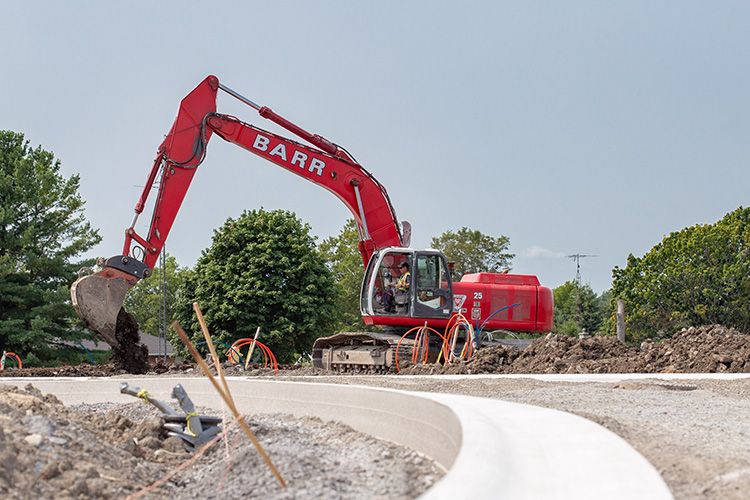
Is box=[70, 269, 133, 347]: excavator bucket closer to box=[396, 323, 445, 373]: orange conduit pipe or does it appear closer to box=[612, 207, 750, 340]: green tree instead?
box=[396, 323, 445, 373]: orange conduit pipe

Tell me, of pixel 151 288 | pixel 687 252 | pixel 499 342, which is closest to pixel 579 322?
pixel 687 252

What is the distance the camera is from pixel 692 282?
52.3m

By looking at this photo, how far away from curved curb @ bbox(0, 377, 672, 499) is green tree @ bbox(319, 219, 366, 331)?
4062 cm

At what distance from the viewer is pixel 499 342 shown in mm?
19781

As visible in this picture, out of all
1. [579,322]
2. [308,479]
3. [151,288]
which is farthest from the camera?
[151,288]

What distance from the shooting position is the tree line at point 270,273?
121 ft

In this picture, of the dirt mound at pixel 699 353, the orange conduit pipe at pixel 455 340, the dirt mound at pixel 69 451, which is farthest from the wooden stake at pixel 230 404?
the orange conduit pipe at pixel 455 340

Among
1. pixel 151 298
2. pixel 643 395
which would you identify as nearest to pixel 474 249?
pixel 151 298

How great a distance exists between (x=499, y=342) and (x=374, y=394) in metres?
12.1

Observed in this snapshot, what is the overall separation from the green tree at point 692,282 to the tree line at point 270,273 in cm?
6

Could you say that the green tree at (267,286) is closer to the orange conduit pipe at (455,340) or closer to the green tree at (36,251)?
the green tree at (36,251)

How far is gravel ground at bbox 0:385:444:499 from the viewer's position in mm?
5281

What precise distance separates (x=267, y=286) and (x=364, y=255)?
77.3ft

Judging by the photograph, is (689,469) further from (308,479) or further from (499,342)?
(499,342)
